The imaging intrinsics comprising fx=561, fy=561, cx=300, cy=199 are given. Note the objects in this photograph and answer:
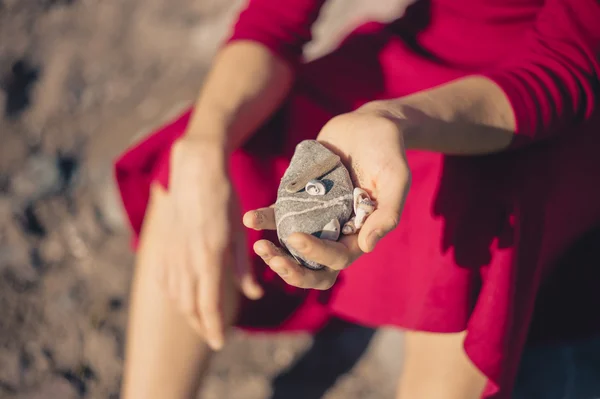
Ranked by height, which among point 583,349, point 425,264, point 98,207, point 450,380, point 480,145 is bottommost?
point 583,349

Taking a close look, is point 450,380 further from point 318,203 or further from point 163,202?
point 163,202

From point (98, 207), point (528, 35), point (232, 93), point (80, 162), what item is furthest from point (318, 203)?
point (80, 162)

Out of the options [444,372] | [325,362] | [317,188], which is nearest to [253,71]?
[317,188]

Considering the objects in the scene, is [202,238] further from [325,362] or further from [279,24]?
[325,362]

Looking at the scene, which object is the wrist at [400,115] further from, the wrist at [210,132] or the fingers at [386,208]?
the wrist at [210,132]

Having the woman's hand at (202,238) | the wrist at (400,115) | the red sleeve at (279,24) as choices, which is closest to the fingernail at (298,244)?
the wrist at (400,115)

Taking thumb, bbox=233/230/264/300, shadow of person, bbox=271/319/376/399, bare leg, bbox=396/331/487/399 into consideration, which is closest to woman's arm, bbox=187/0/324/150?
thumb, bbox=233/230/264/300
